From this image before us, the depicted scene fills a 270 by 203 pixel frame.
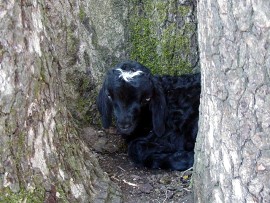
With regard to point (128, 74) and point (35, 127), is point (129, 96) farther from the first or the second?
point (35, 127)

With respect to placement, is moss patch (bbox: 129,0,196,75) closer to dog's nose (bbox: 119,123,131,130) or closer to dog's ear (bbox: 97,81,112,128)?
dog's ear (bbox: 97,81,112,128)

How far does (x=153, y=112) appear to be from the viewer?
491 cm

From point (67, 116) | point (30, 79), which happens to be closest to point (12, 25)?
point (30, 79)

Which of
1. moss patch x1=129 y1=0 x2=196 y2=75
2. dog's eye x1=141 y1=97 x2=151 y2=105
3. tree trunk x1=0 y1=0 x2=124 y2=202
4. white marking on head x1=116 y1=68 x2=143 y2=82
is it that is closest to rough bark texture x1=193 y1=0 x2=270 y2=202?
tree trunk x1=0 y1=0 x2=124 y2=202

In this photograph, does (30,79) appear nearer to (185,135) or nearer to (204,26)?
(204,26)

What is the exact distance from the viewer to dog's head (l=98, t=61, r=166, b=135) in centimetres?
467

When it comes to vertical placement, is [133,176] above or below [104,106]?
below

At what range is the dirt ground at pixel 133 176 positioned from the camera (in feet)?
14.1

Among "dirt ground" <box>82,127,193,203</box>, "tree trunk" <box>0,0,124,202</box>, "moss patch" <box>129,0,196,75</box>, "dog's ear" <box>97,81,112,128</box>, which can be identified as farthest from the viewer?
"moss patch" <box>129,0,196,75</box>

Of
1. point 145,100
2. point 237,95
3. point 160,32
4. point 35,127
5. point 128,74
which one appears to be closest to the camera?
point 237,95

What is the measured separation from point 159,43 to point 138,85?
22.7 inches

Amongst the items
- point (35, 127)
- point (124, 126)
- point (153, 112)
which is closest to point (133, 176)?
point (124, 126)

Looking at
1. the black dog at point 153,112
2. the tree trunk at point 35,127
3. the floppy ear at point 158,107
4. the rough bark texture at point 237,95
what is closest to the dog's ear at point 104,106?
the black dog at point 153,112

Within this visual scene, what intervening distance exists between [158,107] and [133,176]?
67 cm
